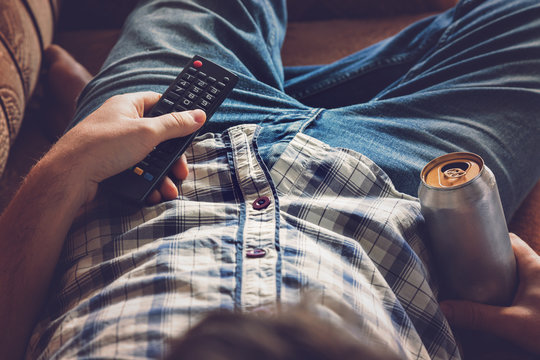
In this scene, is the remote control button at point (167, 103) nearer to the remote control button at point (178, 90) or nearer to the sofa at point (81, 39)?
the remote control button at point (178, 90)

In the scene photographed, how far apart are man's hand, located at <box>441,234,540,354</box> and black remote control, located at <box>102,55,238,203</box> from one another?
354mm

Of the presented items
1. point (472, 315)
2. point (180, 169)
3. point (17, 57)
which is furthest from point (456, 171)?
point (17, 57)

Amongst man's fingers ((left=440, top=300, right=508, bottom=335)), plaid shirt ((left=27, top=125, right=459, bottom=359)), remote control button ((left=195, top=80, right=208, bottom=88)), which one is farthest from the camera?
remote control button ((left=195, top=80, right=208, bottom=88))

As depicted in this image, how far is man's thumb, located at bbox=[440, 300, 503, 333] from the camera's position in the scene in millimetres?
509

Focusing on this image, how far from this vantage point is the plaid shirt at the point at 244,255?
40cm

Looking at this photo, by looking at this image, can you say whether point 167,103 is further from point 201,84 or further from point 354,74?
point 354,74

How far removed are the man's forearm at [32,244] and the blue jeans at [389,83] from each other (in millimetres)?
181

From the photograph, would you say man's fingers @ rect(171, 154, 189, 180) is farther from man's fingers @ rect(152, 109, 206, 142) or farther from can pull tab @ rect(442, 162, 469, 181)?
can pull tab @ rect(442, 162, 469, 181)

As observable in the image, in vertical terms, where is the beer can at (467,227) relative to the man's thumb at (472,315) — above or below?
above

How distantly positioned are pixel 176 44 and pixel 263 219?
1.22ft

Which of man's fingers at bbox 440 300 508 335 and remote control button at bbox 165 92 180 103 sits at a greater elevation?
remote control button at bbox 165 92 180 103

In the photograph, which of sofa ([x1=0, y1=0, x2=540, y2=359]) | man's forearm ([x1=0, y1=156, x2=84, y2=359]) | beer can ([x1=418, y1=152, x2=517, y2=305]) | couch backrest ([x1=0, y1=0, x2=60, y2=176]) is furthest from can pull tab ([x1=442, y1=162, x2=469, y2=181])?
couch backrest ([x1=0, y1=0, x2=60, y2=176])

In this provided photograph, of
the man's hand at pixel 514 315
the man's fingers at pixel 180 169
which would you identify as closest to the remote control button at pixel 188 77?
the man's fingers at pixel 180 169

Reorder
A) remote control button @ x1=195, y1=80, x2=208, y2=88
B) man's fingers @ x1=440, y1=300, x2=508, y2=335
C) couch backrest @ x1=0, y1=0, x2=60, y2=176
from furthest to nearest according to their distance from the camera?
couch backrest @ x1=0, y1=0, x2=60, y2=176 → remote control button @ x1=195, y1=80, x2=208, y2=88 → man's fingers @ x1=440, y1=300, x2=508, y2=335
